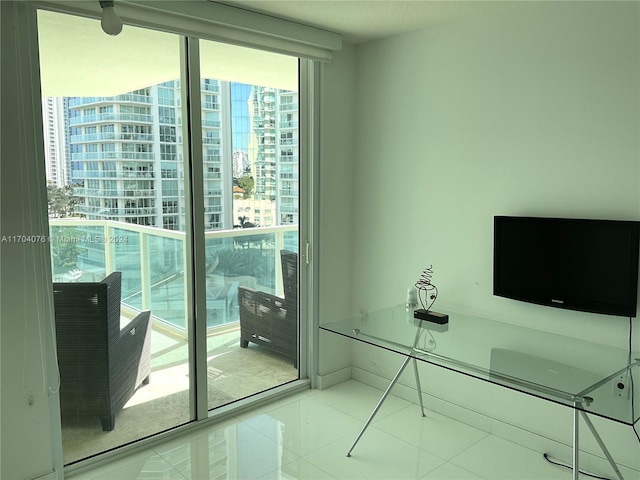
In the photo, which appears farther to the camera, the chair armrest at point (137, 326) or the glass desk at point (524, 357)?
the chair armrest at point (137, 326)

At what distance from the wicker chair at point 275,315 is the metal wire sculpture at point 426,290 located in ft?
2.95

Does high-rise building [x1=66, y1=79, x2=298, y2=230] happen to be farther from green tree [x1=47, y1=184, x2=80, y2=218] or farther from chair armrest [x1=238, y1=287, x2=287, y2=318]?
chair armrest [x1=238, y1=287, x2=287, y2=318]

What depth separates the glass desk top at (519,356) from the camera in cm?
199

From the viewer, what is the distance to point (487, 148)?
9.87 feet

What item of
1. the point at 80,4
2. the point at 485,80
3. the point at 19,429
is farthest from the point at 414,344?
the point at 80,4

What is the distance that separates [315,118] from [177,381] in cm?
197

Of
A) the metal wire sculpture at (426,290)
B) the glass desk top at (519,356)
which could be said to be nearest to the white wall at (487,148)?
the metal wire sculpture at (426,290)

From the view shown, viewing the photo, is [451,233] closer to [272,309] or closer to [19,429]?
[272,309]

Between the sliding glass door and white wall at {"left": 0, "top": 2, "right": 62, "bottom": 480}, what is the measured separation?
0.11m

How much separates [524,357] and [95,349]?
2198mm

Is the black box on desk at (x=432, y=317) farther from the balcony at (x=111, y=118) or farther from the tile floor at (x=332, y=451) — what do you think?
the balcony at (x=111, y=118)

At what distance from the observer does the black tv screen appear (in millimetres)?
2424

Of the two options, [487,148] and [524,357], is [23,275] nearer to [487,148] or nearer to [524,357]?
[524,357]

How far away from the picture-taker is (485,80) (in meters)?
2.98
